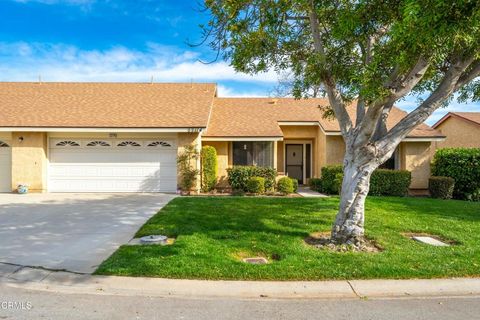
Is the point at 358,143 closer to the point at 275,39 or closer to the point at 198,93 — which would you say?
the point at 275,39

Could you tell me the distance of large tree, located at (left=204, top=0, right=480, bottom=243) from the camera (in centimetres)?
549

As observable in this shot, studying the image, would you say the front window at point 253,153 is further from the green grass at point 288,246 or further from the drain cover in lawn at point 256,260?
the drain cover in lawn at point 256,260

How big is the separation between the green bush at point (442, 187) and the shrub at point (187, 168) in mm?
9873

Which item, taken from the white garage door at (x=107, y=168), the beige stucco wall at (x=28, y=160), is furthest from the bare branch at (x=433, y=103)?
the beige stucco wall at (x=28, y=160)

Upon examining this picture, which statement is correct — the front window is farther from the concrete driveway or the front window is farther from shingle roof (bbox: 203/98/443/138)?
the concrete driveway

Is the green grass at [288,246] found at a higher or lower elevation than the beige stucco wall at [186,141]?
lower

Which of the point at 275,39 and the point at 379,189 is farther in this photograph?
the point at 379,189

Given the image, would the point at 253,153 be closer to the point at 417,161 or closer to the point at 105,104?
the point at 105,104

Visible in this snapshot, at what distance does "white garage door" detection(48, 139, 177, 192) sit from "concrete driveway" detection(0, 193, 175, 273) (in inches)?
36.8

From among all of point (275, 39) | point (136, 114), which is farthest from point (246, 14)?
point (136, 114)

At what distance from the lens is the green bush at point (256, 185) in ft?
49.8

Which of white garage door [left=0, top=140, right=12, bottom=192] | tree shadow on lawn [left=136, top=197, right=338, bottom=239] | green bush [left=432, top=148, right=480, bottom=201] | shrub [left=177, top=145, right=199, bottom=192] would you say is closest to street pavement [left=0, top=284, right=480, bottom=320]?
tree shadow on lawn [left=136, top=197, right=338, bottom=239]

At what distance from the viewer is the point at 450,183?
14844mm

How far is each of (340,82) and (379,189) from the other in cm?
771
